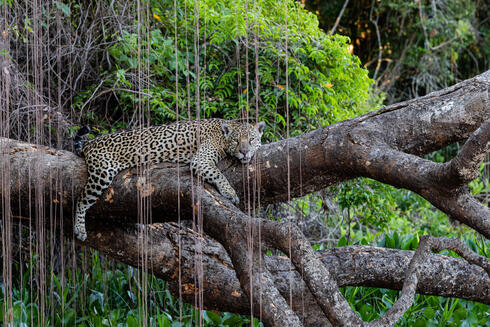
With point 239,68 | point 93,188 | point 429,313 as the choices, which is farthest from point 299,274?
point 239,68

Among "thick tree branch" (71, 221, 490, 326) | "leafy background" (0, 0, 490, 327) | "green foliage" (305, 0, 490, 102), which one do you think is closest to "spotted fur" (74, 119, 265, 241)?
"thick tree branch" (71, 221, 490, 326)

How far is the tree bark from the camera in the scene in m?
3.35

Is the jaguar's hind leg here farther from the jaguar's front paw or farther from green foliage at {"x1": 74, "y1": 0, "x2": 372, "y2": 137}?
green foliage at {"x1": 74, "y1": 0, "x2": 372, "y2": 137}

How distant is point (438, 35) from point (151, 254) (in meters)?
8.61

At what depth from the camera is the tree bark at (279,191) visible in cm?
335

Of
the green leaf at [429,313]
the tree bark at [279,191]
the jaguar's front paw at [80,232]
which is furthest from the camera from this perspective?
the green leaf at [429,313]

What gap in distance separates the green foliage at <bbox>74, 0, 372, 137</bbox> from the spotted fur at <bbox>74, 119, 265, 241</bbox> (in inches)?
39.3

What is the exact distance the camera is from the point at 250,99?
658 centimetres

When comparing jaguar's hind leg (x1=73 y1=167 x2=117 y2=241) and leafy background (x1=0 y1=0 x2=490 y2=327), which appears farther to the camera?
leafy background (x1=0 y1=0 x2=490 y2=327)

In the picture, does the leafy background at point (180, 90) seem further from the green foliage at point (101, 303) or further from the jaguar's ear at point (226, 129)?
the jaguar's ear at point (226, 129)

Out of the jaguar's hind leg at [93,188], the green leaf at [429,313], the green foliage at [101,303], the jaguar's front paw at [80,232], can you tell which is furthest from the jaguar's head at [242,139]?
the green leaf at [429,313]

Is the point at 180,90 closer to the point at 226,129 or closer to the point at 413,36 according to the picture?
the point at 226,129

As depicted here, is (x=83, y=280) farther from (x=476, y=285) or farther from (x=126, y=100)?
(x=476, y=285)

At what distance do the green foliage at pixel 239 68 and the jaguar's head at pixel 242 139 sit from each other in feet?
3.09
